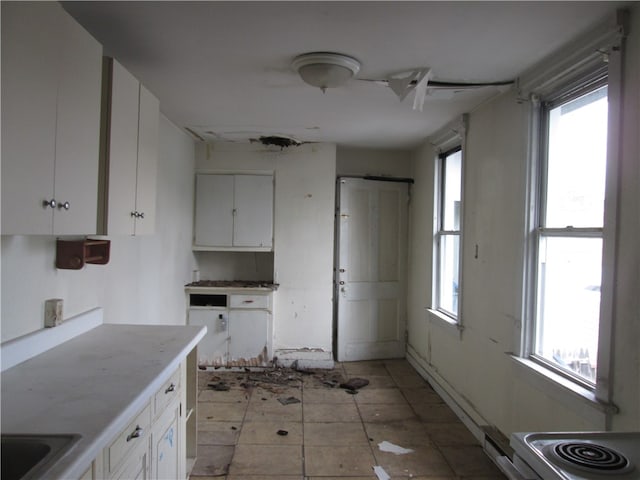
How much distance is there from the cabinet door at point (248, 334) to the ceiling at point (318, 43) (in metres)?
2.26

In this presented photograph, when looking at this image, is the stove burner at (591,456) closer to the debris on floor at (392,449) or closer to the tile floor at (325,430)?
the tile floor at (325,430)

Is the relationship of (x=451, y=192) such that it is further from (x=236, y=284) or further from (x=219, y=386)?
(x=219, y=386)

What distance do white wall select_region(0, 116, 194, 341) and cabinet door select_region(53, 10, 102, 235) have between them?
414mm

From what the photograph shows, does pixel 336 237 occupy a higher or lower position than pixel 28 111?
lower

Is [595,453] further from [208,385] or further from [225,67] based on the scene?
[208,385]

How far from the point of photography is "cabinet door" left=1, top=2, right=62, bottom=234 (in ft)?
4.09

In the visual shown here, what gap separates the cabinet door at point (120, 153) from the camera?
1.88m

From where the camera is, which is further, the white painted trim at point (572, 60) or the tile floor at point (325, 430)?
the tile floor at point (325, 430)

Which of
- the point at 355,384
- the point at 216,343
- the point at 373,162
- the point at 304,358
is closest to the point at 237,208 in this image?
the point at 216,343

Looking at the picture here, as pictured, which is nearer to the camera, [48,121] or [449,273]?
[48,121]

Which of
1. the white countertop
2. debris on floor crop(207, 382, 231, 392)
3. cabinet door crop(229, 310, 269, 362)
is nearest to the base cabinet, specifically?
the white countertop

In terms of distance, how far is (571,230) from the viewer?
218cm

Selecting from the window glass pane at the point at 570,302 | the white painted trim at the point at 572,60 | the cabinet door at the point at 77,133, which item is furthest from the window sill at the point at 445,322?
the cabinet door at the point at 77,133

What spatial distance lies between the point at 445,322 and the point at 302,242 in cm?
180
